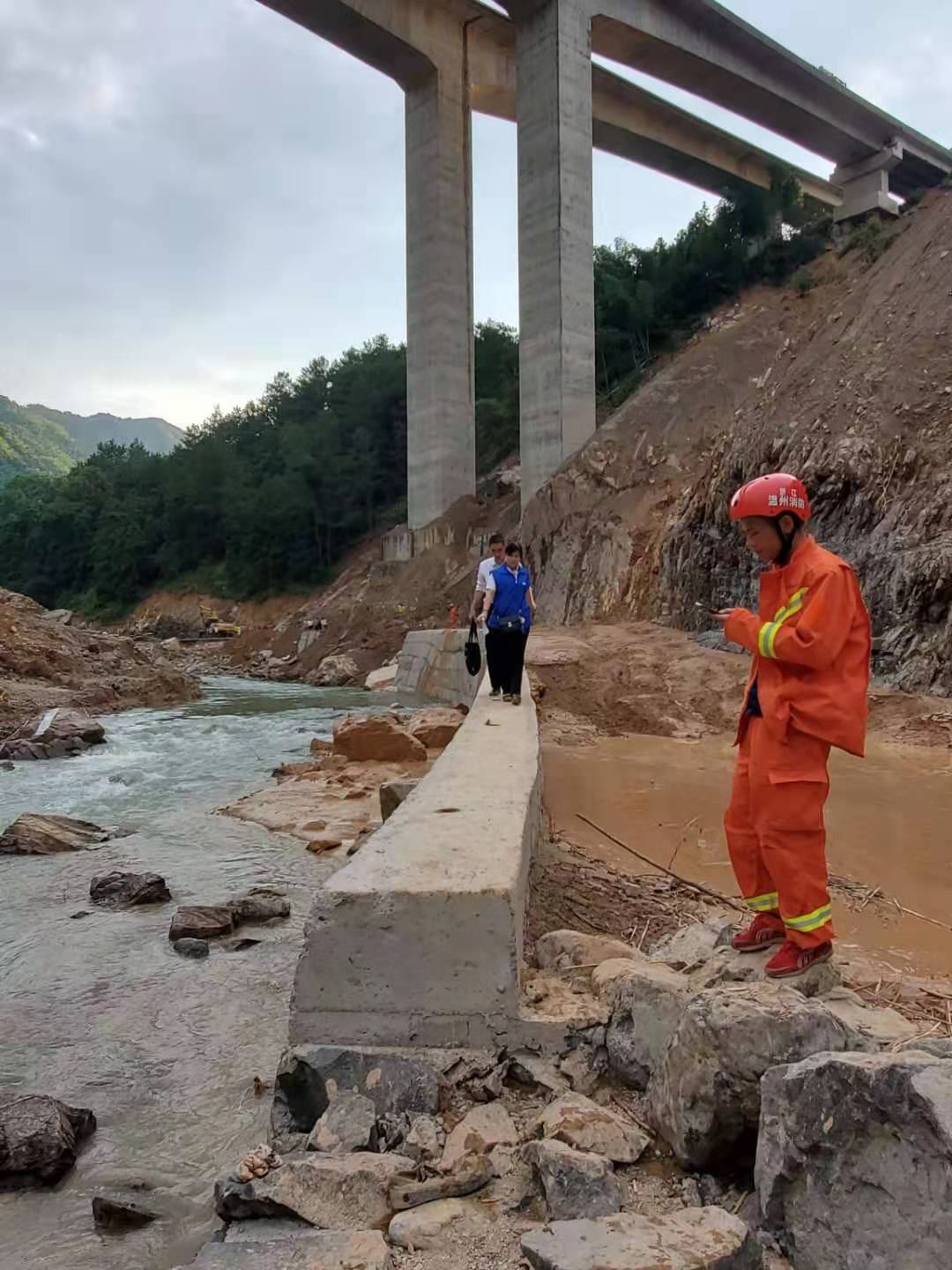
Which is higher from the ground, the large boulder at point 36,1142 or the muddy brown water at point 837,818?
the muddy brown water at point 837,818

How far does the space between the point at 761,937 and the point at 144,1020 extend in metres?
2.53

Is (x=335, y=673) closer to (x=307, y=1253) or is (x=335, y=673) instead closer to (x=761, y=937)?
(x=761, y=937)

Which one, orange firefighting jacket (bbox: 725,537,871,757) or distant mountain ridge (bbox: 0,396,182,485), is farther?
distant mountain ridge (bbox: 0,396,182,485)

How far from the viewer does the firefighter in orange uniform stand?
258 cm

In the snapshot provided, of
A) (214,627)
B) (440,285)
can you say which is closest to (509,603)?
(440,285)

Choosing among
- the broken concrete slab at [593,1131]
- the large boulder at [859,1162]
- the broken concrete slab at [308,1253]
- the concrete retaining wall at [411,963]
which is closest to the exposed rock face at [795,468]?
the concrete retaining wall at [411,963]

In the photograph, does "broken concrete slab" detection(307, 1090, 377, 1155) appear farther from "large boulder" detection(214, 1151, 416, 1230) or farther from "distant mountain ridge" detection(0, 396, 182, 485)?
"distant mountain ridge" detection(0, 396, 182, 485)

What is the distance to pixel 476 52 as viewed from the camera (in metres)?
26.0

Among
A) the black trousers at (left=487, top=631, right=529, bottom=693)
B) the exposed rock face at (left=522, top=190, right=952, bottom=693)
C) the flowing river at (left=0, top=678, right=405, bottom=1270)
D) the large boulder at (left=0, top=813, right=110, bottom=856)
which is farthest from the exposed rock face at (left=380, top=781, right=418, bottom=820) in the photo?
the exposed rock face at (left=522, top=190, right=952, bottom=693)

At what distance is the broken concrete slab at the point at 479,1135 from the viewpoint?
210 cm

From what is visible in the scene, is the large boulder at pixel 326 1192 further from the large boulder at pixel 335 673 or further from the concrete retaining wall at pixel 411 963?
the large boulder at pixel 335 673

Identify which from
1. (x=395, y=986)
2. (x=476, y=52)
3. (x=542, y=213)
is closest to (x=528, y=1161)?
(x=395, y=986)

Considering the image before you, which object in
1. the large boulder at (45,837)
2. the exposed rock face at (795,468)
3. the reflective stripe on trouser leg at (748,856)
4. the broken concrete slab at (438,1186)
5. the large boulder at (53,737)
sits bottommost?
the large boulder at (53,737)

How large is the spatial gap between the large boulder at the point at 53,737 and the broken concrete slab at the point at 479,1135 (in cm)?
1016
